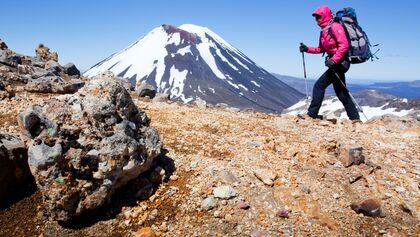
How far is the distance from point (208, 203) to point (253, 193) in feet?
2.96

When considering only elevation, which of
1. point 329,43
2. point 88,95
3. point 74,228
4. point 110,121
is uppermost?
point 329,43

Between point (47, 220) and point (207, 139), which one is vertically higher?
point (207, 139)

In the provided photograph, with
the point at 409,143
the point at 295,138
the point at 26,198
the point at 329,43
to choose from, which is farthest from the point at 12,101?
the point at 409,143

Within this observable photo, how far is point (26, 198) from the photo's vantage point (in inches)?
240

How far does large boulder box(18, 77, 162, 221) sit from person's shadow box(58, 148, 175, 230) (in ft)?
0.64

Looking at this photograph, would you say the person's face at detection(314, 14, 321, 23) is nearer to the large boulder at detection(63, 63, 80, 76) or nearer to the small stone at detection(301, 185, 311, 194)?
the small stone at detection(301, 185, 311, 194)

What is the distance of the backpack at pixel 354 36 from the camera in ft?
35.8

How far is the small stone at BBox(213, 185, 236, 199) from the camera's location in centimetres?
627

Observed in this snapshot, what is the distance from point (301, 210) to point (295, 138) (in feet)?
11.6

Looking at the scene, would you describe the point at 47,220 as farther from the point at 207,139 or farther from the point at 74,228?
the point at 207,139

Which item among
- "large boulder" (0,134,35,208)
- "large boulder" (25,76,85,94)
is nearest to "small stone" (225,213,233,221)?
"large boulder" (0,134,35,208)

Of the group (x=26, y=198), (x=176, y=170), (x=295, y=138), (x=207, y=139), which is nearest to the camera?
(x=26, y=198)

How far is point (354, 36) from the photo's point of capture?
10.9 m

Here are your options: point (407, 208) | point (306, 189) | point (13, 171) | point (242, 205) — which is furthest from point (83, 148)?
point (407, 208)
